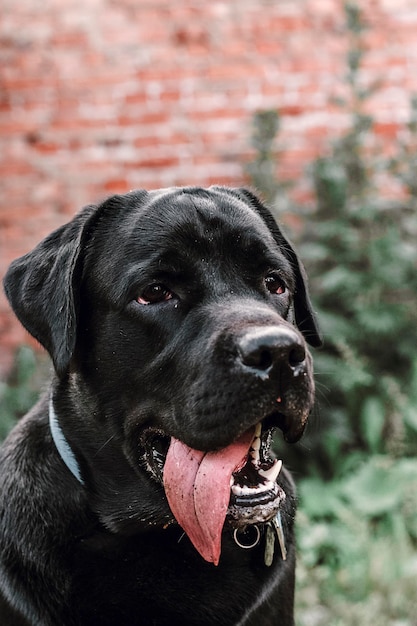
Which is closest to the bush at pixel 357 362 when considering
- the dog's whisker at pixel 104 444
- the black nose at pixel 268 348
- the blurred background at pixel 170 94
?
the blurred background at pixel 170 94

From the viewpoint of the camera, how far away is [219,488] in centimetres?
222

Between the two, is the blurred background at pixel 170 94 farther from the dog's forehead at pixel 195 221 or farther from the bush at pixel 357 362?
the dog's forehead at pixel 195 221

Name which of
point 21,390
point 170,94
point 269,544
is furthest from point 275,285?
point 170,94

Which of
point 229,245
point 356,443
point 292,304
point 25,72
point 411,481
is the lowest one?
point 356,443

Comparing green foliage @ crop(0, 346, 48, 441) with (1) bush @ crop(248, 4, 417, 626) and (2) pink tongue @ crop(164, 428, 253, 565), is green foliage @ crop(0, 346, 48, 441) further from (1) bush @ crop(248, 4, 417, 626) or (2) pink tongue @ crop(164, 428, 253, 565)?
(2) pink tongue @ crop(164, 428, 253, 565)

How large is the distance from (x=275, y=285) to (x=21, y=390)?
93.4 inches

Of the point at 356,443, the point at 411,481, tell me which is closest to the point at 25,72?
the point at 356,443

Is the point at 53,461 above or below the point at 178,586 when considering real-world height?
above

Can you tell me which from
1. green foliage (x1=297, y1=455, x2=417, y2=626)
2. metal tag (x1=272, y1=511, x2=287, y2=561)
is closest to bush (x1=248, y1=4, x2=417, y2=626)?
green foliage (x1=297, y1=455, x2=417, y2=626)

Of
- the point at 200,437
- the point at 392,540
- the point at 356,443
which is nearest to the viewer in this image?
the point at 200,437

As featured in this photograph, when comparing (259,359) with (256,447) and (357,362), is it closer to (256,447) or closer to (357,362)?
(256,447)

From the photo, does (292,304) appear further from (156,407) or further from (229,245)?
(156,407)

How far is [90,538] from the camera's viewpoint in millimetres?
2514

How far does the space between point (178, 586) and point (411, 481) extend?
2167mm
